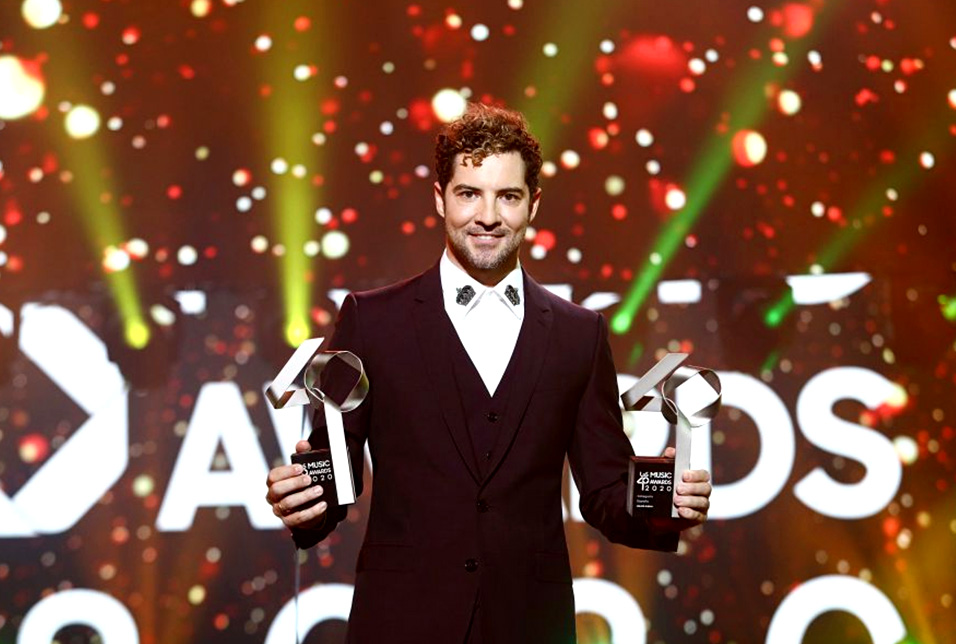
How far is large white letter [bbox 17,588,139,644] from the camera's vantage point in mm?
3354

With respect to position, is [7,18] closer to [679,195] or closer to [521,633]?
[679,195]

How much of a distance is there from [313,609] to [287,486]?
182 centimetres

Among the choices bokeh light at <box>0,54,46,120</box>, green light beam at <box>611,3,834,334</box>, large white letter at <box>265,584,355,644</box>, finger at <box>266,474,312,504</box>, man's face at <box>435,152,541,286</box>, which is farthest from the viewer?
bokeh light at <box>0,54,46,120</box>

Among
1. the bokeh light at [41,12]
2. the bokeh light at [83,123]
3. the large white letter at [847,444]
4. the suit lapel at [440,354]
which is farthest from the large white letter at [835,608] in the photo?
the bokeh light at [41,12]

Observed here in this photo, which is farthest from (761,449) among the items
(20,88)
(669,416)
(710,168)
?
(20,88)

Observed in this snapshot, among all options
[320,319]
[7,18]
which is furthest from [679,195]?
[7,18]

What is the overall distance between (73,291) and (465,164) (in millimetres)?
1954

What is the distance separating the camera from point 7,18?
3598mm

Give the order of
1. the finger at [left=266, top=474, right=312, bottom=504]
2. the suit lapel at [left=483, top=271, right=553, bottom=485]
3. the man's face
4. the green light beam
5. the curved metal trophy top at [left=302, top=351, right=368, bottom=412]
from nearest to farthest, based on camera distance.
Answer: the finger at [left=266, top=474, right=312, bottom=504]
the curved metal trophy top at [left=302, top=351, right=368, bottom=412]
the suit lapel at [left=483, top=271, right=553, bottom=485]
the man's face
the green light beam

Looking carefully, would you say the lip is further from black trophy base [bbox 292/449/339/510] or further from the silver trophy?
black trophy base [bbox 292/449/339/510]

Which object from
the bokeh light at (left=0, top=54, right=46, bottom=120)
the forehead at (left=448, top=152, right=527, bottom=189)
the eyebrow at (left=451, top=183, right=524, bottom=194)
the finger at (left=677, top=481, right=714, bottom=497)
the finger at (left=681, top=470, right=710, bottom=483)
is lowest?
the finger at (left=677, top=481, right=714, bottom=497)

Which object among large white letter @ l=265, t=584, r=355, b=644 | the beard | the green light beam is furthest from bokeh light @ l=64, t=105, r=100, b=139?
the beard

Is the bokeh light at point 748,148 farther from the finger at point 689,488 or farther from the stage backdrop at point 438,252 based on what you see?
the finger at point 689,488

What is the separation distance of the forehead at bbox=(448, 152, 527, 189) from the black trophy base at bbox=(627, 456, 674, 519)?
1.87 feet
